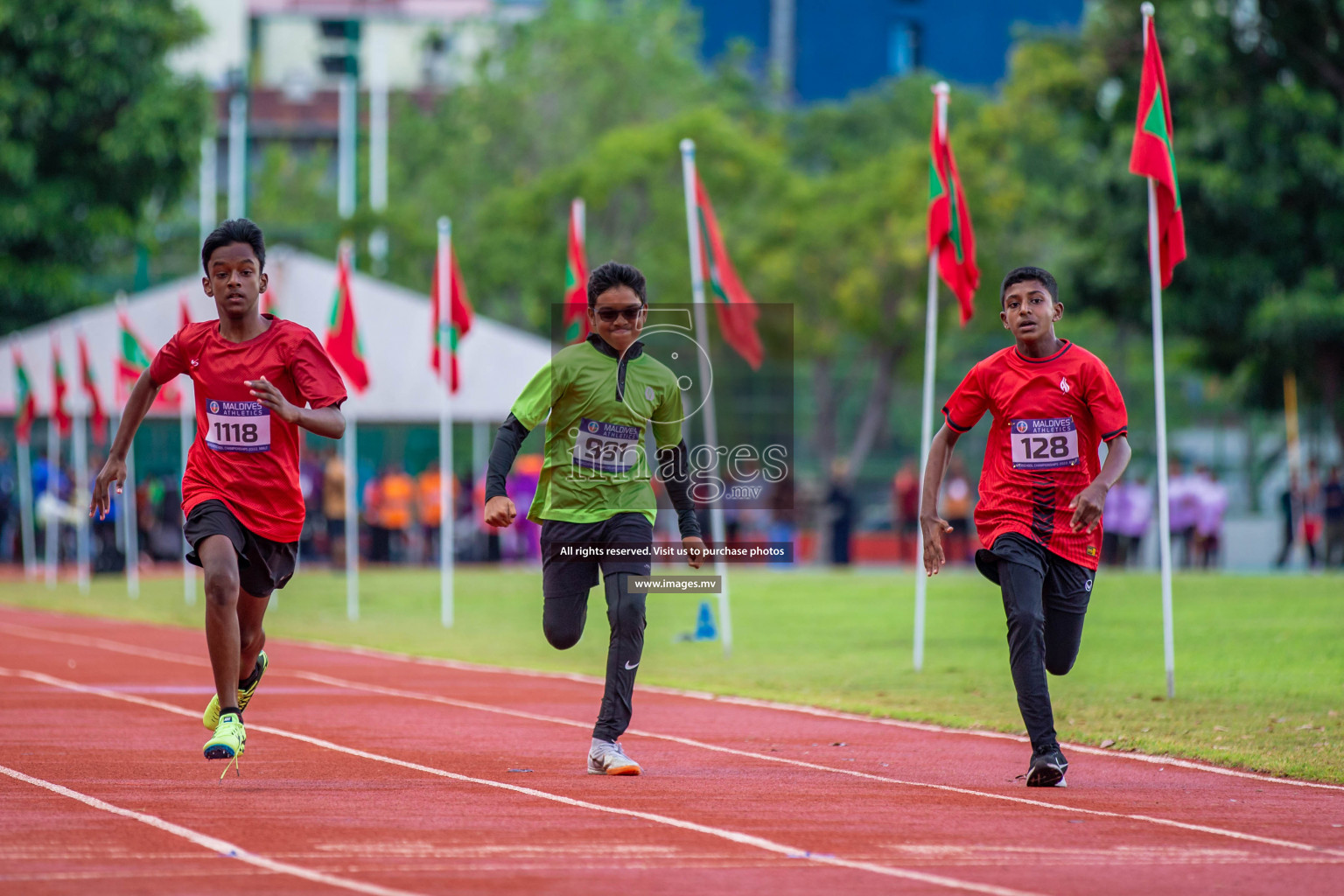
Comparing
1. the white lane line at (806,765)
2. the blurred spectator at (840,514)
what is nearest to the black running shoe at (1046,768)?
the white lane line at (806,765)

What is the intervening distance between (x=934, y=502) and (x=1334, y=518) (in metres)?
25.0

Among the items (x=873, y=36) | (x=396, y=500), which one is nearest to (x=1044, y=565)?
(x=396, y=500)

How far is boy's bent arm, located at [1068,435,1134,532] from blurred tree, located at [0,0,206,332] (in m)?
28.9

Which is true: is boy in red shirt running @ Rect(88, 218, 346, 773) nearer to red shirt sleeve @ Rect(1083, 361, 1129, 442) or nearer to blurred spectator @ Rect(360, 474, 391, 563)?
red shirt sleeve @ Rect(1083, 361, 1129, 442)

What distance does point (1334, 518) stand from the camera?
1255 inches

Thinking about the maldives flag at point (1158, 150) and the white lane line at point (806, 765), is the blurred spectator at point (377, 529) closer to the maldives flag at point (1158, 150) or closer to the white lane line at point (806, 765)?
the white lane line at point (806, 765)

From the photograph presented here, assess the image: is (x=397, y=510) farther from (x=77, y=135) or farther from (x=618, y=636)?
(x=618, y=636)

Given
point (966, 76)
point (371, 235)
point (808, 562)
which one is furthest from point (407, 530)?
point (966, 76)

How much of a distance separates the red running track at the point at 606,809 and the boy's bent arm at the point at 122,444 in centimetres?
117

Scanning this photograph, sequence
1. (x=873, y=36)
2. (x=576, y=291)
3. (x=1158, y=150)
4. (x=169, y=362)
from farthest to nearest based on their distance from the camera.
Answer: (x=873, y=36), (x=576, y=291), (x=1158, y=150), (x=169, y=362)

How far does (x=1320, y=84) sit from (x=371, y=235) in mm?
22779

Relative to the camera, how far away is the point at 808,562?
136ft

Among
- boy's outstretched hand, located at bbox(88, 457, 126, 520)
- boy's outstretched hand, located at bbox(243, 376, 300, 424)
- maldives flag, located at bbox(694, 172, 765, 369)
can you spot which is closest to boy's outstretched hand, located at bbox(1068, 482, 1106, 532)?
boy's outstretched hand, located at bbox(243, 376, 300, 424)

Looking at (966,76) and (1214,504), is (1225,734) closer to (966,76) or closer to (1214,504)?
(1214,504)
